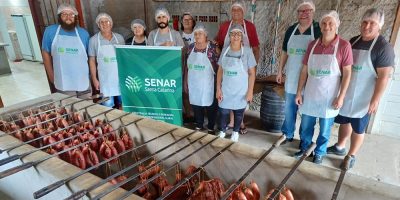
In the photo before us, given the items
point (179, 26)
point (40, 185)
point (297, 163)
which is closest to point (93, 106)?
point (40, 185)

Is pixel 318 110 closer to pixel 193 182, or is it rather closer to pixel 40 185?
pixel 193 182

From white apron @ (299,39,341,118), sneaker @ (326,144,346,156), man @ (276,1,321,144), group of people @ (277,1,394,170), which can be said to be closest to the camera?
group of people @ (277,1,394,170)

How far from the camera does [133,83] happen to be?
11.3ft

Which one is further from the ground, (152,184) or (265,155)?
(265,155)

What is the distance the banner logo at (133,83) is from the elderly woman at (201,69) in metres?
0.65

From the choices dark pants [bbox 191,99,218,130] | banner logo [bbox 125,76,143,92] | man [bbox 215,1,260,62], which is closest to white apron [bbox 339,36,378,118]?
man [bbox 215,1,260,62]

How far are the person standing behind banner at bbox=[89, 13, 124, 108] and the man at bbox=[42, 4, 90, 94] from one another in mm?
112

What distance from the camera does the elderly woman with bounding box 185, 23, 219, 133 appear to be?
322cm

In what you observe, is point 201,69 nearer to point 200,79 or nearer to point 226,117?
point 200,79

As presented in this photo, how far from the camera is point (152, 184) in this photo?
168 centimetres

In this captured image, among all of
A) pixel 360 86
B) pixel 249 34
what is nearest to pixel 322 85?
pixel 360 86

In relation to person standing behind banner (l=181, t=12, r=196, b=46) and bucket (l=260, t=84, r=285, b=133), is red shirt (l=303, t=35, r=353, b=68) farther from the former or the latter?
person standing behind banner (l=181, t=12, r=196, b=46)

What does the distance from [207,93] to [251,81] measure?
593mm

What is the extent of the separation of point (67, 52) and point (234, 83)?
7.24 ft
